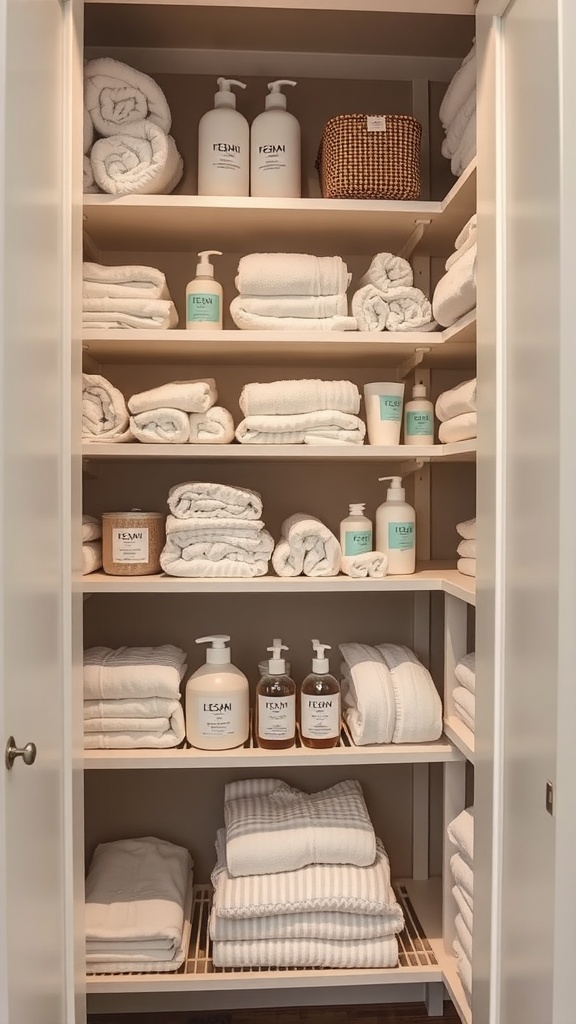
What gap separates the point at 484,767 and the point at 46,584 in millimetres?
675

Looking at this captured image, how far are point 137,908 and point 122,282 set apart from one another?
1185mm

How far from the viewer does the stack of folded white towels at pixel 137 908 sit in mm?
1485

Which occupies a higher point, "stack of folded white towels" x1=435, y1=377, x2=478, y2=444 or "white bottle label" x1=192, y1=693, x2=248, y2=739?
"stack of folded white towels" x1=435, y1=377, x2=478, y2=444

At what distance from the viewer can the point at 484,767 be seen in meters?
1.18

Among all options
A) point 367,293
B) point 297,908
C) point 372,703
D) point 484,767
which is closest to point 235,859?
point 297,908

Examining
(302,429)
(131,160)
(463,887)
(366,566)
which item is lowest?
(463,887)

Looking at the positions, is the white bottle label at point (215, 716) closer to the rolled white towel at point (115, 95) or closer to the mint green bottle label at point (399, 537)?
the mint green bottle label at point (399, 537)

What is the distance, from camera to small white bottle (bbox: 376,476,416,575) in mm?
1562

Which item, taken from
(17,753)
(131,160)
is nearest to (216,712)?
(17,753)

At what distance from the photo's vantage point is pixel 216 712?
1501mm

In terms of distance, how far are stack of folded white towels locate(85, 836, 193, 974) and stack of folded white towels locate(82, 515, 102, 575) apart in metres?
0.62

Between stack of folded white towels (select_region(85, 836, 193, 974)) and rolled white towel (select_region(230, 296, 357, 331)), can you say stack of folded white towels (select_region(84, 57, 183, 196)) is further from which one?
stack of folded white towels (select_region(85, 836, 193, 974))

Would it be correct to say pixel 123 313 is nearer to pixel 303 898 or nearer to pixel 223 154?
pixel 223 154

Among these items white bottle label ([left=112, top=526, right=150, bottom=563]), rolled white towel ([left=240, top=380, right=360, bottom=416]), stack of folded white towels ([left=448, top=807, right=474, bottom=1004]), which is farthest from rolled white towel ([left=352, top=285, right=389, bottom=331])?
stack of folded white towels ([left=448, top=807, right=474, bottom=1004])
